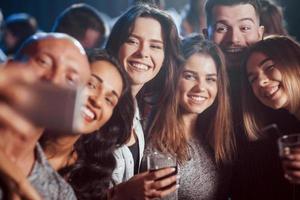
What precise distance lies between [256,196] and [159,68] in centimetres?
71

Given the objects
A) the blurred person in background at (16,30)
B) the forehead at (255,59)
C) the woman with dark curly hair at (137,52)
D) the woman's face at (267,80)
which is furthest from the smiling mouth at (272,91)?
the blurred person in background at (16,30)

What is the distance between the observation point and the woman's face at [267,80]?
1869 mm

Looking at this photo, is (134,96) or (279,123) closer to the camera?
(134,96)

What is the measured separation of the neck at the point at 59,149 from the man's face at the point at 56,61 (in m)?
0.26

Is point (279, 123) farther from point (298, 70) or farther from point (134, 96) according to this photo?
point (134, 96)

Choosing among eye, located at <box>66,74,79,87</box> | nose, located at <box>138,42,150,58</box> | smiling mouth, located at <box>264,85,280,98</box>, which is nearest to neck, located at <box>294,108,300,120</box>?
smiling mouth, located at <box>264,85,280,98</box>

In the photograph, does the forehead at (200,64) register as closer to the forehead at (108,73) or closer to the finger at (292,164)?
the forehead at (108,73)

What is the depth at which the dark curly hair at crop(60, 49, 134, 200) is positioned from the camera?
1.63 metres

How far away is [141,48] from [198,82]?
0.99ft

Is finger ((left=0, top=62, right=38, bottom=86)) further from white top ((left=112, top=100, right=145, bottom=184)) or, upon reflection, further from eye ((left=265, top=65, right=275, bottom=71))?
eye ((left=265, top=65, right=275, bottom=71))

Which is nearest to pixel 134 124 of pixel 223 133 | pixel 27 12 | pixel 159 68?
pixel 159 68

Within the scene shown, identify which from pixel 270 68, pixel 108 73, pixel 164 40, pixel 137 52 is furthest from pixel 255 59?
pixel 108 73

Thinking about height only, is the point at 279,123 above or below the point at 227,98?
below

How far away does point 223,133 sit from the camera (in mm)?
1938
